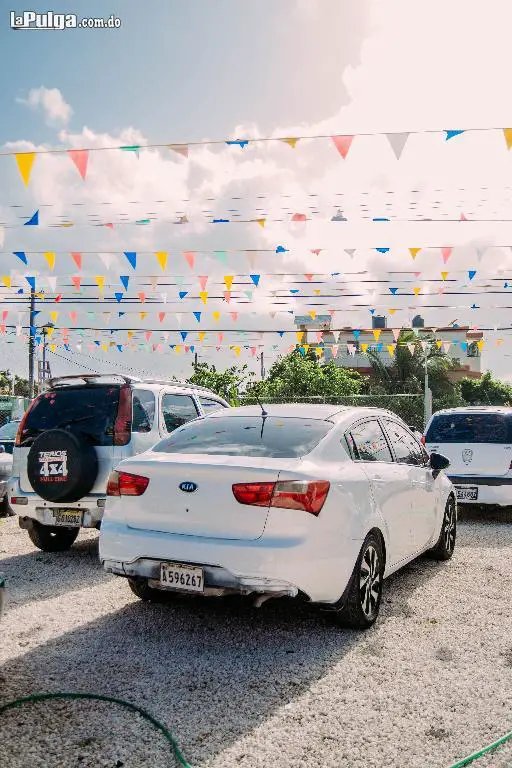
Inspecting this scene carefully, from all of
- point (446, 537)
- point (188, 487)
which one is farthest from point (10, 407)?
point (188, 487)

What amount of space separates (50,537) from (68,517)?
0.91m

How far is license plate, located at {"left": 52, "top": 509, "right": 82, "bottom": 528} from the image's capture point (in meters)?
7.20

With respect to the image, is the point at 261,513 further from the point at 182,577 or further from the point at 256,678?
the point at 256,678

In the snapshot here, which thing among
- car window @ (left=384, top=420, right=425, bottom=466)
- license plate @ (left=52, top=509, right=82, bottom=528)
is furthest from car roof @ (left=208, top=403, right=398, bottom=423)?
license plate @ (left=52, top=509, right=82, bottom=528)

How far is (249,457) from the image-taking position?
4.88 metres

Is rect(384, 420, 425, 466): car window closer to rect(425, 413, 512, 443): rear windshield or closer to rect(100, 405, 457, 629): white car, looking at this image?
rect(100, 405, 457, 629): white car

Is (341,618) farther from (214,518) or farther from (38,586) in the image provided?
(38,586)

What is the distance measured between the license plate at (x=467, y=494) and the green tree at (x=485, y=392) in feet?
169

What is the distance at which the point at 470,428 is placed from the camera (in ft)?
35.7

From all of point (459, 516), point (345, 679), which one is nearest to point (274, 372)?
point (459, 516)

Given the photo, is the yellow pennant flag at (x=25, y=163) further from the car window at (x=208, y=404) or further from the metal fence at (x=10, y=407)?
the metal fence at (x=10, y=407)

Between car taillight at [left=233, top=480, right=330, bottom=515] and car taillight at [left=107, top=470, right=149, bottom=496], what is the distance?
70cm

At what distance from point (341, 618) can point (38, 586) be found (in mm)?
2843

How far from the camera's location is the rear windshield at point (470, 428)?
1060cm
